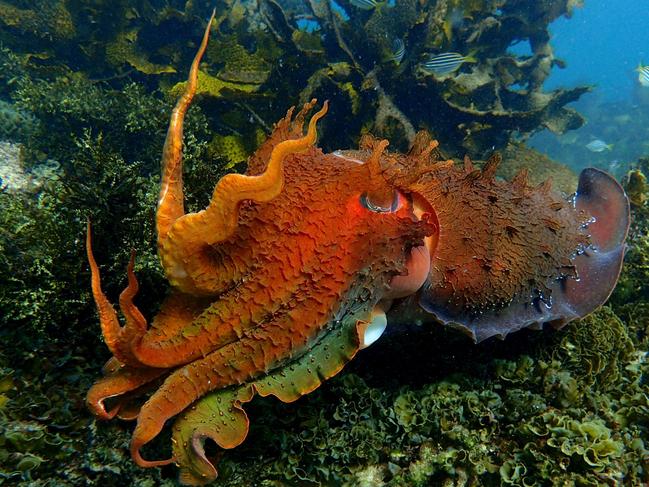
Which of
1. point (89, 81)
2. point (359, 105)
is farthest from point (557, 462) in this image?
point (89, 81)

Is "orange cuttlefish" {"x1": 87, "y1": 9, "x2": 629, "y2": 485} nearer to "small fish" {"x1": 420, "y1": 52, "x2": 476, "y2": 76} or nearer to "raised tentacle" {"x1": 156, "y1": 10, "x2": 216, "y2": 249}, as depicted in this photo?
"raised tentacle" {"x1": 156, "y1": 10, "x2": 216, "y2": 249}

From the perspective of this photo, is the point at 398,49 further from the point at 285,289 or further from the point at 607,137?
the point at 607,137

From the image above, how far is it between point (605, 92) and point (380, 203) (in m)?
88.9

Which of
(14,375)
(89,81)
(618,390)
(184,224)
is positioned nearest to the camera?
(184,224)

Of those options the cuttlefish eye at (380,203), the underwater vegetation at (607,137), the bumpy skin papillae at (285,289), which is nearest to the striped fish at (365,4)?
the cuttlefish eye at (380,203)

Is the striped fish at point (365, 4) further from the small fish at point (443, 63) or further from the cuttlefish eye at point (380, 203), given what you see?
the cuttlefish eye at point (380, 203)

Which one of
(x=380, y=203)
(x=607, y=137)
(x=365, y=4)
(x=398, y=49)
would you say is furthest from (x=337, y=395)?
(x=607, y=137)

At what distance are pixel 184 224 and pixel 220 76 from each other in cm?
608

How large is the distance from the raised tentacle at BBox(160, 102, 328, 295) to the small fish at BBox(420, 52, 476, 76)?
6.24 metres

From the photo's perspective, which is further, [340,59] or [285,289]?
[340,59]

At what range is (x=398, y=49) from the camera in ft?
24.0

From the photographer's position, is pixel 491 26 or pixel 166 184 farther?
pixel 491 26

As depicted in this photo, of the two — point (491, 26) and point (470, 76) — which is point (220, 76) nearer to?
point (470, 76)

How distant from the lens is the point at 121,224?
11.0 feet
